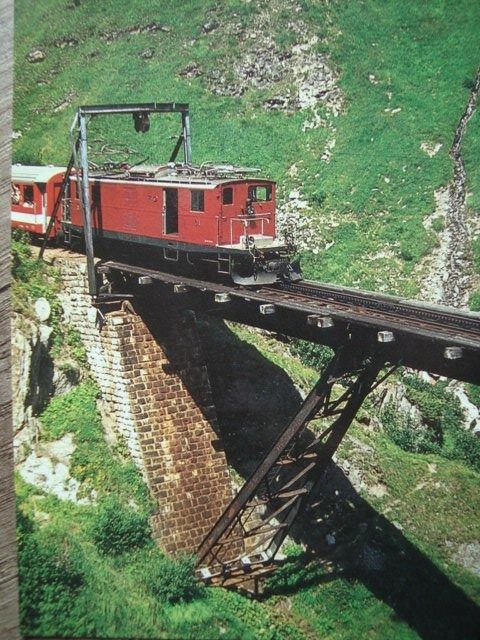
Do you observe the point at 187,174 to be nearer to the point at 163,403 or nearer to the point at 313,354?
the point at 163,403

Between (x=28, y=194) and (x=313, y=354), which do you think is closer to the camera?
(x=28, y=194)

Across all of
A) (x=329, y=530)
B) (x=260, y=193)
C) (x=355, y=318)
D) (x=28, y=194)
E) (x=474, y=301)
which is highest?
(x=260, y=193)

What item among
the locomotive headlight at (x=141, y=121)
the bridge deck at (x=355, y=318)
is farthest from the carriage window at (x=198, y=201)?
the locomotive headlight at (x=141, y=121)

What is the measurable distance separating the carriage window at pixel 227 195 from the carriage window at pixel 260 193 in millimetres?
622

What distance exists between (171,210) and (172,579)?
8.20m

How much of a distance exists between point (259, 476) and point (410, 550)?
3.84m

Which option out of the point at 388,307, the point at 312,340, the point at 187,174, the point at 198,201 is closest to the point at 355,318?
the point at 312,340

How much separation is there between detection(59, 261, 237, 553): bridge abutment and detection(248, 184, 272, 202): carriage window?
312cm

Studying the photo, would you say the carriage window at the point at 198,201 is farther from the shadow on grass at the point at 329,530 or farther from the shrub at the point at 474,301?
the shrub at the point at 474,301

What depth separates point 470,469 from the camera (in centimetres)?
1198

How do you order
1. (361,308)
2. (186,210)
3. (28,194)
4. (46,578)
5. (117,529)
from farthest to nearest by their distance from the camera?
1. (28,194)
2. (186,210)
3. (361,308)
4. (117,529)
5. (46,578)

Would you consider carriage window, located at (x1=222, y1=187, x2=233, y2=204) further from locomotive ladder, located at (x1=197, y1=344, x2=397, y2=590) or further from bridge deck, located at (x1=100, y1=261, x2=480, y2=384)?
locomotive ladder, located at (x1=197, y1=344, x2=397, y2=590)

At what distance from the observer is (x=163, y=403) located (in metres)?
14.4

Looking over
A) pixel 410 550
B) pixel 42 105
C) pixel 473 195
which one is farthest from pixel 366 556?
pixel 42 105
